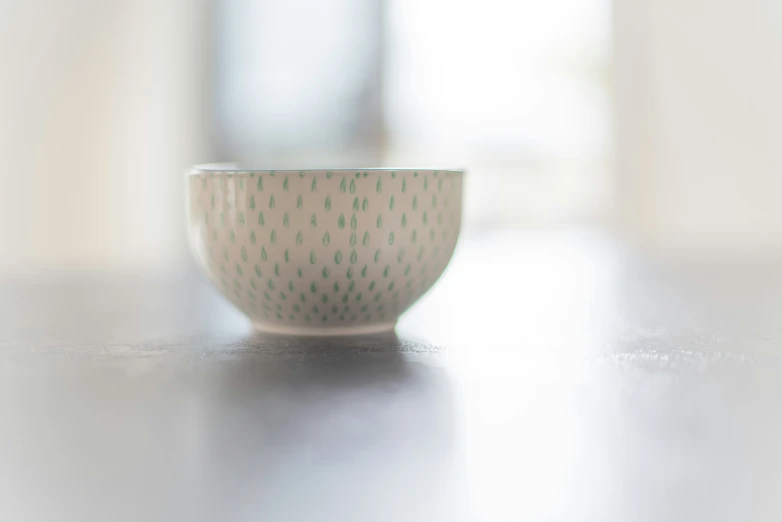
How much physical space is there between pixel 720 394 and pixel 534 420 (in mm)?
111

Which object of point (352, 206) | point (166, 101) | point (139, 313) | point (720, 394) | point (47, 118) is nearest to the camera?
point (720, 394)

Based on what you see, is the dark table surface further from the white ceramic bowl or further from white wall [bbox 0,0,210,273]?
white wall [bbox 0,0,210,273]

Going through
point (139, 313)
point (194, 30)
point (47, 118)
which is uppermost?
point (194, 30)

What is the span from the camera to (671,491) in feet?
0.89

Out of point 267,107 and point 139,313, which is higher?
point 267,107

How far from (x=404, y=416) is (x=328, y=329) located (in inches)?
7.6

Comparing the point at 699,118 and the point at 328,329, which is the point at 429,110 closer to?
the point at 699,118

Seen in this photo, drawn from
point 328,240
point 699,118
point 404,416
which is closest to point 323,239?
point 328,240

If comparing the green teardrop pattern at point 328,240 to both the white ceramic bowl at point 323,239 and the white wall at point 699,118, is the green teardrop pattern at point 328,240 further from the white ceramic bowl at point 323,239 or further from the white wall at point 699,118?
the white wall at point 699,118

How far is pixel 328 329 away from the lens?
0.55 meters

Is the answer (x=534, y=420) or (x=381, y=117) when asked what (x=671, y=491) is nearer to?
(x=534, y=420)

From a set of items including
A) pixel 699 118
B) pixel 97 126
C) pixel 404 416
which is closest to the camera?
pixel 404 416

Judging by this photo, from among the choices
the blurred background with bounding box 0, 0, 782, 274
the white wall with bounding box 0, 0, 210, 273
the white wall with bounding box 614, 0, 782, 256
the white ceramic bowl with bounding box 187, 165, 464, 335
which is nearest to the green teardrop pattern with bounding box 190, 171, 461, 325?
the white ceramic bowl with bounding box 187, 165, 464, 335

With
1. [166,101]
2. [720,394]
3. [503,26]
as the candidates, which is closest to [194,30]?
[166,101]
